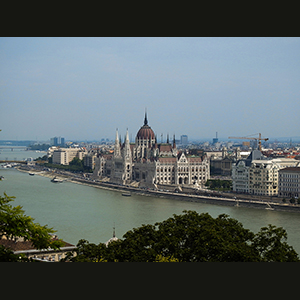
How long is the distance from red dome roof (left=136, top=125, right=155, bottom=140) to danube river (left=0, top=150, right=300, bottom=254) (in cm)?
881

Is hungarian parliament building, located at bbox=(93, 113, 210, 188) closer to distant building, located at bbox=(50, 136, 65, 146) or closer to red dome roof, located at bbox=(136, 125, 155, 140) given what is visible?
red dome roof, located at bbox=(136, 125, 155, 140)

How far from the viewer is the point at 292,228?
40.9 feet

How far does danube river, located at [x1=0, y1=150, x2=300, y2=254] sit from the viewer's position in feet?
37.3

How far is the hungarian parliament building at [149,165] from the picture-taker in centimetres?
2519

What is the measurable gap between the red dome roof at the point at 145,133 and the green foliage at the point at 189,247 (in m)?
22.7

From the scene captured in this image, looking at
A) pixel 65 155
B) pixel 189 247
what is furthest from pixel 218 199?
pixel 65 155

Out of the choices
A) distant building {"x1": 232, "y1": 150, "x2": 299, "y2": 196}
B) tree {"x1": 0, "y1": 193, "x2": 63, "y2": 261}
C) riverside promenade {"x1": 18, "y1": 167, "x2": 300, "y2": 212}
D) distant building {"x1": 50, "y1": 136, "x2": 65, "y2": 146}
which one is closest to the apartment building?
distant building {"x1": 232, "y1": 150, "x2": 299, "y2": 196}

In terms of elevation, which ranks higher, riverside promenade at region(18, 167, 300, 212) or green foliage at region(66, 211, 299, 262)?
green foliage at region(66, 211, 299, 262)

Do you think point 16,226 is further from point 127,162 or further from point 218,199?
point 127,162

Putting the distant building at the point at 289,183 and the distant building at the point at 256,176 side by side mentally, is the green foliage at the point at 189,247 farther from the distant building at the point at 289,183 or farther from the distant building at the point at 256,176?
the distant building at the point at 256,176

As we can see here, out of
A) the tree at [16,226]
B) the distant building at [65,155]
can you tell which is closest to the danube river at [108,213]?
the tree at [16,226]

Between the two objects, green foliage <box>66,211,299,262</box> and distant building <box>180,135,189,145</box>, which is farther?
distant building <box>180,135,189,145</box>

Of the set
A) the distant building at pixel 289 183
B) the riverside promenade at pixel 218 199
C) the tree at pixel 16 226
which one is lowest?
the riverside promenade at pixel 218 199

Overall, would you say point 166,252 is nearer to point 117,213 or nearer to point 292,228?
point 292,228
